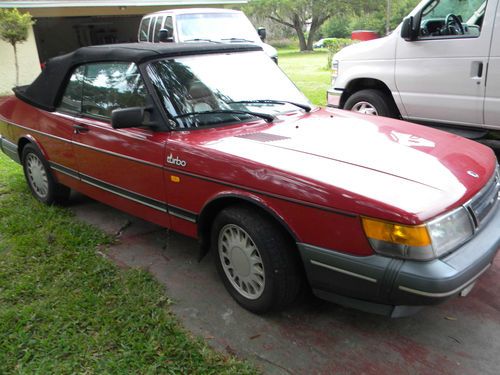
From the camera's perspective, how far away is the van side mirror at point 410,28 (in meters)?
5.80

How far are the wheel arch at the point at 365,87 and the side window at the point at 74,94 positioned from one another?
154 inches

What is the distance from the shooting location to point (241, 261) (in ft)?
9.90

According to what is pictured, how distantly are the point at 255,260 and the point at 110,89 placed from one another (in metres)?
2.00

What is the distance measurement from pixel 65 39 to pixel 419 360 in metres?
23.8

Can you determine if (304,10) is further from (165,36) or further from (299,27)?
(165,36)

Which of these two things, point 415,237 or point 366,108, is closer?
point 415,237

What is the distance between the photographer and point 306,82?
14625 millimetres

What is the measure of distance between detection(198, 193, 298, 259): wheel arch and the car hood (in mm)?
109

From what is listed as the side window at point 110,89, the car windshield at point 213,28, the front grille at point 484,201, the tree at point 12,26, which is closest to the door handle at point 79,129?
the side window at point 110,89

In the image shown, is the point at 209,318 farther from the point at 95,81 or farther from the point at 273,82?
the point at 95,81

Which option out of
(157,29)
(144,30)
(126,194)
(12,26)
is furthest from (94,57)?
(12,26)

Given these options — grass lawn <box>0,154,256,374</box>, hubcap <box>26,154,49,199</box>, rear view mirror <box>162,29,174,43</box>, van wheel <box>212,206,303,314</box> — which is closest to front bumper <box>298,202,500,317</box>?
van wheel <box>212,206,303,314</box>

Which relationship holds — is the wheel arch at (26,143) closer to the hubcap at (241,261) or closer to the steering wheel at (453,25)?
the hubcap at (241,261)

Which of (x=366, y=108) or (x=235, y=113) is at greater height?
(x=235, y=113)
